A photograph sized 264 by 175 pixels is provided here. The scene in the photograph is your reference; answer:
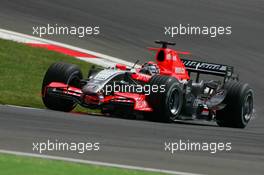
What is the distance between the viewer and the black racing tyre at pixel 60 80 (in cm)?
1405

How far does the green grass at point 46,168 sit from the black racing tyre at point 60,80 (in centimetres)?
552

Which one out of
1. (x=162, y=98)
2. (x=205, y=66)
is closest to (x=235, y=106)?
(x=205, y=66)

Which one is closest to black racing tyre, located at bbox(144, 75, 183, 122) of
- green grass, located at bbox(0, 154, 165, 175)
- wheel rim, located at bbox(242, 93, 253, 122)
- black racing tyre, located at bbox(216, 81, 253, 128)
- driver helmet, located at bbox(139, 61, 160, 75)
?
driver helmet, located at bbox(139, 61, 160, 75)

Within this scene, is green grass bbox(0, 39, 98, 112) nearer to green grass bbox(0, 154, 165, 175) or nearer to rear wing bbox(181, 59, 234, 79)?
rear wing bbox(181, 59, 234, 79)

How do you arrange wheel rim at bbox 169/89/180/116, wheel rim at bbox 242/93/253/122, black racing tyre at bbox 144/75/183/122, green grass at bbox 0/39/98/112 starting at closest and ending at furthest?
black racing tyre at bbox 144/75/183/122 < wheel rim at bbox 169/89/180/116 < green grass at bbox 0/39/98/112 < wheel rim at bbox 242/93/253/122

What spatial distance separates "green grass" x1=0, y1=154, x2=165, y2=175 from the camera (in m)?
7.94

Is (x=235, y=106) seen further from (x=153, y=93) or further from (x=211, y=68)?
(x=153, y=93)

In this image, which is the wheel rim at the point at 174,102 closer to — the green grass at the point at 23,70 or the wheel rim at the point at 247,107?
the wheel rim at the point at 247,107

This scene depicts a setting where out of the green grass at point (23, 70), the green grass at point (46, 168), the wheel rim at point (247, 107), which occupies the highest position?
the green grass at point (23, 70)

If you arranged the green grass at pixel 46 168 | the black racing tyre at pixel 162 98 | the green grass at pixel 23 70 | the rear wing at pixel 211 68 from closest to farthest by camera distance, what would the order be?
the green grass at pixel 46 168 → the black racing tyre at pixel 162 98 → the green grass at pixel 23 70 → the rear wing at pixel 211 68

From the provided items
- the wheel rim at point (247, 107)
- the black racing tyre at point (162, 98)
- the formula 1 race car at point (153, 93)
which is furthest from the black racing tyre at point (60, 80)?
the wheel rim at point (247, 107)

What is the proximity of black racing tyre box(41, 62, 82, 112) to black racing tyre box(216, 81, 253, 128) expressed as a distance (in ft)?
8.49
